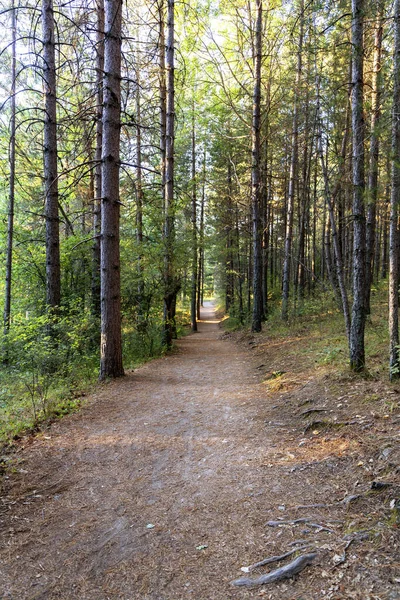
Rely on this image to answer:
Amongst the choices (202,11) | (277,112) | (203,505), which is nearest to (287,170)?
(277,112)

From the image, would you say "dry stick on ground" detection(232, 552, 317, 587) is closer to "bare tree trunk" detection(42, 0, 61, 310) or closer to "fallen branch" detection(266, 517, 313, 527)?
"fallen branch" detection(266, 517, 313, 527)

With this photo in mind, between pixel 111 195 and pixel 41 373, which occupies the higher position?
pixel 111 195

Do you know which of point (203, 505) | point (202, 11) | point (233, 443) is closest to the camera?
point (203, 505)

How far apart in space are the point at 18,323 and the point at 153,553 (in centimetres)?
671

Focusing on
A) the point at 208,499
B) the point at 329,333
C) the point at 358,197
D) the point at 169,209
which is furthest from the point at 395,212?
the point at 169,209

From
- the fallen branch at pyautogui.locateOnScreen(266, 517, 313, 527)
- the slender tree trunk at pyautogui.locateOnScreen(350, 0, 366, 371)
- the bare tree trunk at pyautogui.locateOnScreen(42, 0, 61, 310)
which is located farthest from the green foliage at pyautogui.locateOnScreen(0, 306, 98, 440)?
the slender tree trunk at pyautogui.locateOnScreen(350, 0, 366, 371)

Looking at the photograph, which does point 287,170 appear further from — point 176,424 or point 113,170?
point 176,424

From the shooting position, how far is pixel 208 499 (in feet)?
10.6

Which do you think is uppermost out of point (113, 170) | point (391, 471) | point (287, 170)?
point (287, 170)

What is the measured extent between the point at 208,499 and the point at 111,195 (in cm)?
625

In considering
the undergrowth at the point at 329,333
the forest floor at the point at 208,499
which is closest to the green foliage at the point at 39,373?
the forest floor at the point at 208,499

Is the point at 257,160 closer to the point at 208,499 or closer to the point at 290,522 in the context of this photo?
the point at 208,499

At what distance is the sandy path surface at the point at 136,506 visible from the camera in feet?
7.62

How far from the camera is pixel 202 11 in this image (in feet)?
37.4
